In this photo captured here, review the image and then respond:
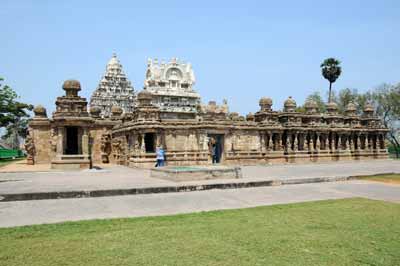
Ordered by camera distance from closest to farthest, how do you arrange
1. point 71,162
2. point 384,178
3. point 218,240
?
point 218,240 < point 384,178 < point 71,162

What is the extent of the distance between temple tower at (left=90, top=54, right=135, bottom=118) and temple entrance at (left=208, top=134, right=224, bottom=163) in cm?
3277

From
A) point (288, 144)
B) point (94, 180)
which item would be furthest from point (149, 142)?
point (288, 144)

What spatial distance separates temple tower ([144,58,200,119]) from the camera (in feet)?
189

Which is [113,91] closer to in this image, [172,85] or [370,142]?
[172,85]

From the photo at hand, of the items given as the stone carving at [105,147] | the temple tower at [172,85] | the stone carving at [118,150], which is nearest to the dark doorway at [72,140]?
the stone carving at [118,150]

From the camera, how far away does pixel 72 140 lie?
25.6 m

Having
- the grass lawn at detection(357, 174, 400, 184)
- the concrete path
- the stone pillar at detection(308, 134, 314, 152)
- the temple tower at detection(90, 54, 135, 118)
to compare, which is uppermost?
the temple tower at detection(90, 54, 135, 118)

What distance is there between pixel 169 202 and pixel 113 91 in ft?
177

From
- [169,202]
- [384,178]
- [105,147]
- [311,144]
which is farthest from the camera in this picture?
[311,144]

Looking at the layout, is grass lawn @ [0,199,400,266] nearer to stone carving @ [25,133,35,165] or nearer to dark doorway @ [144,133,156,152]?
dark doorway @ [144,133,156,152]

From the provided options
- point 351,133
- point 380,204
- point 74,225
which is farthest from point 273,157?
point 74,225

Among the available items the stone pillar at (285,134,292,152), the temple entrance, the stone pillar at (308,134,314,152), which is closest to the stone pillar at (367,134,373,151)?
the stone pillar at (308,134,314,152)

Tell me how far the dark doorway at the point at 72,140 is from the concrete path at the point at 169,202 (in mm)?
15239

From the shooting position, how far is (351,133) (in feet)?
121
